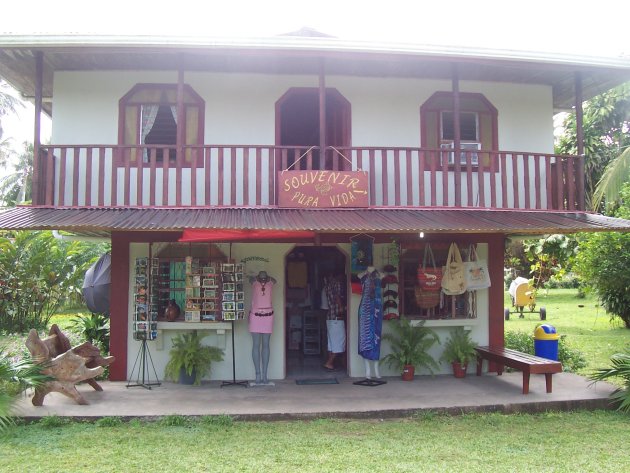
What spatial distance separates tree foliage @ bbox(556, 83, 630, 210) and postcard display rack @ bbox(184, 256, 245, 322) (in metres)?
18.5

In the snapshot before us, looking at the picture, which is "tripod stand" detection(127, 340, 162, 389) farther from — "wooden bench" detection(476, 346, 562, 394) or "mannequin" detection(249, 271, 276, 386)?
"wooden bench" detection(476, 346, 562, 394)

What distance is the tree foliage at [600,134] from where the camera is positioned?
74.9 ft

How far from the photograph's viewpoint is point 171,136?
9.57 metres

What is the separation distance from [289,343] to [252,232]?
5068 millimetres

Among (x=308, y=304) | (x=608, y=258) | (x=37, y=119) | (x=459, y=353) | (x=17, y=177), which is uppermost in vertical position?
(x=17, y=177)

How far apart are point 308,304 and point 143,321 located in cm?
395

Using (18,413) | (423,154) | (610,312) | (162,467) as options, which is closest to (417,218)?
(423,154)

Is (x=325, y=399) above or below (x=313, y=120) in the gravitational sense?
below

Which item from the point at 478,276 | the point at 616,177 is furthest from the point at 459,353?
the point at 616,177

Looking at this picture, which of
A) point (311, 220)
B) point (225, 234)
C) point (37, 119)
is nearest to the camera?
point (225, 234)

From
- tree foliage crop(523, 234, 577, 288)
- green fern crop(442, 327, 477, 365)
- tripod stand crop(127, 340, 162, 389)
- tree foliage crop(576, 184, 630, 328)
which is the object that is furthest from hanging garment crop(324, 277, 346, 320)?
tree foliage crop(523, 234, 577, 288)

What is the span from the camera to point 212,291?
8883mm

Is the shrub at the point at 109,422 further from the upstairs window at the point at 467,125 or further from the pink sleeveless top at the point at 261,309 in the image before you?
the upstairs window at the point at 467,125

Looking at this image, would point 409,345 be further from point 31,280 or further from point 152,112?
point 31,280
